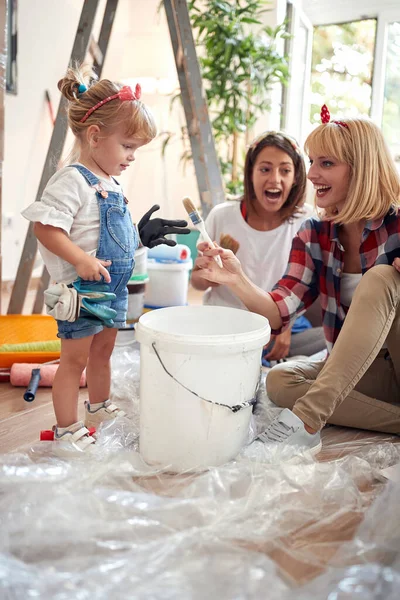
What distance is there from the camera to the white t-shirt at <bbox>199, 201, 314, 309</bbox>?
2006 millimetres

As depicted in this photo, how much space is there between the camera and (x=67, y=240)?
4.04ft

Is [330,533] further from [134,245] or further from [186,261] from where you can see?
[186,261]

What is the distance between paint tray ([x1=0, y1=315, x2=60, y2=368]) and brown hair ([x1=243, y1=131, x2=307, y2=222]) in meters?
0.82

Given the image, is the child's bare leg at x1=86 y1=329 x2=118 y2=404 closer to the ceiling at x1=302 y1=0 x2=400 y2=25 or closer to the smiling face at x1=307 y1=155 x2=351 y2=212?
the smiling face at x1=307 y1=155 x2=351 y2=212

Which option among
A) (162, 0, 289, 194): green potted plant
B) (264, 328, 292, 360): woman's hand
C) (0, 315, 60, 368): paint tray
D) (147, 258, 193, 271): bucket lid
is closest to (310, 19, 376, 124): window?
(162, 0, 289, 194): green potted plant

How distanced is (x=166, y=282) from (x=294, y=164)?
0.76 meters

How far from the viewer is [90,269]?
4.02 ft

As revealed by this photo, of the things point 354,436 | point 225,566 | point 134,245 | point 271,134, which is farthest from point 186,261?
point 225,566

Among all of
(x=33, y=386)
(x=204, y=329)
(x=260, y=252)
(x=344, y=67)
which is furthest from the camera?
(x=344, y=67)

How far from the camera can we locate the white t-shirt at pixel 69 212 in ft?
4.04

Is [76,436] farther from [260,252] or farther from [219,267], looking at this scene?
[260,252]

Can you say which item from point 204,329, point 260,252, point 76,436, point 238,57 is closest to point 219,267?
point 204,329

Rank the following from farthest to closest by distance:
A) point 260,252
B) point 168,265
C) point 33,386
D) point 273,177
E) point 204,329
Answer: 1. point 168,265
2. point 260,252
3. point 273,177
4. point 33,386
5. point 204,329

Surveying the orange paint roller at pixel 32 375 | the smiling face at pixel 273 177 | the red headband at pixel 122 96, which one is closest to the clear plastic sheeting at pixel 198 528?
the orange paint roller at pixel 32 375
